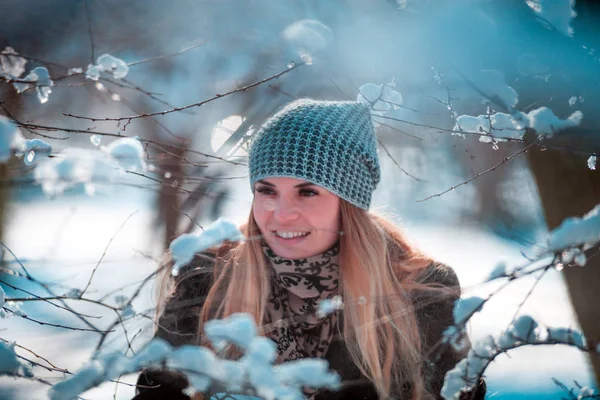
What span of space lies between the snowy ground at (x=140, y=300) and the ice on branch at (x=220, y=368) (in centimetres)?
42

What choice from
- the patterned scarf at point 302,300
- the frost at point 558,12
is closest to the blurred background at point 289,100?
the frost at point 558,12

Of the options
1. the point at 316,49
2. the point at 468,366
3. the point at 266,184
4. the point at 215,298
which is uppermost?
the point at 316,49

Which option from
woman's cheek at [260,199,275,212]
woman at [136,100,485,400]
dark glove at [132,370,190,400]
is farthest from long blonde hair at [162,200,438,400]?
dark glove at [132,370,190,400]

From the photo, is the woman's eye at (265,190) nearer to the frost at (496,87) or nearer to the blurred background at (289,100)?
the blurred background at (289,100)

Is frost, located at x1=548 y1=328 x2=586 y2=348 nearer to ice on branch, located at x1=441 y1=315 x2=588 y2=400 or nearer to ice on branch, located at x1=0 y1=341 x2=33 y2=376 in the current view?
ice on branch, located at x1=441 y1=315 x2=588 y2=400

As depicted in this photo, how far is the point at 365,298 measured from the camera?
1919 mm

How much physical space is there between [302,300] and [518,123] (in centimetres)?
100

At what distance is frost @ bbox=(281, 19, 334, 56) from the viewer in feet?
6.50

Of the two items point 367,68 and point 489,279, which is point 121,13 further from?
point 489,279

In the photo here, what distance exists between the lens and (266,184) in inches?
76.2

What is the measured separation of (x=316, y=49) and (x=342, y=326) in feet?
3.43

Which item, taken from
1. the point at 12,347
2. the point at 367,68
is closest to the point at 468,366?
the point at 12,347

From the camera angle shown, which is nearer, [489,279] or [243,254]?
[489,279]

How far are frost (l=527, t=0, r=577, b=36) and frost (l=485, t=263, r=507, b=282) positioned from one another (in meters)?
0.85
